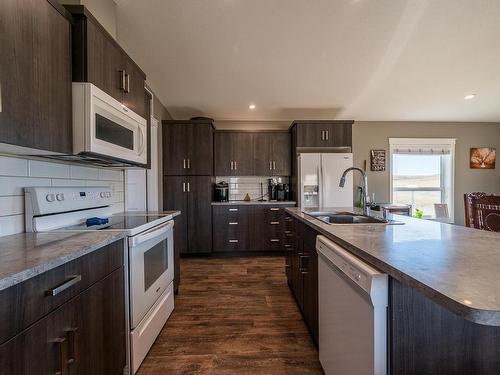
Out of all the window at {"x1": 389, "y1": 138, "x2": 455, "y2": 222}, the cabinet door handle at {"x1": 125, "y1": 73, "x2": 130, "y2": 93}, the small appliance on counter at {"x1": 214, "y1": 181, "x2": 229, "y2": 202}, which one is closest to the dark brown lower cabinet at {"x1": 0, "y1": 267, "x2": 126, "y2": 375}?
the cabinet door handle at {"x1": 125, "y1": 73, "x2": 130, "y2": 93}

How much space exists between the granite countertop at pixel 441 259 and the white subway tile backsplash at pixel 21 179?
161 centimetres

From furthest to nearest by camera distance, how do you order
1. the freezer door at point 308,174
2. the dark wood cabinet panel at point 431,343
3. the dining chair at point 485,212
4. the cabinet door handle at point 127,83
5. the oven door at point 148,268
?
1. the freezer door at point 308,174
2. the dining chair at point 485,212
3. the cabinet door handle at point 127,83
4. the oven door at point 148,268
5. the dark wood cabinet panel at point 431,343

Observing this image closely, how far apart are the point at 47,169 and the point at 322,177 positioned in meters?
3.29

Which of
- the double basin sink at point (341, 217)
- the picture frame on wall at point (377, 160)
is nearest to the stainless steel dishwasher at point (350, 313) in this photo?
the double basin sink at point (341, 217)

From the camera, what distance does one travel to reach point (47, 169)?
1376mm

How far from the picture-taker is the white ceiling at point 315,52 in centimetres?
186

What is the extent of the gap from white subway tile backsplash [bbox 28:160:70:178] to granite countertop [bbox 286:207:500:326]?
64.7 inches

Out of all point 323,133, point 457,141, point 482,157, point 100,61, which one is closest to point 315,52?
point 323,133

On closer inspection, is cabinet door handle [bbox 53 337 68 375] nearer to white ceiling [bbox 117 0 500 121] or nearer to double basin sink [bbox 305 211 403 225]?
double basin sink [bbox 305 211 403 225]

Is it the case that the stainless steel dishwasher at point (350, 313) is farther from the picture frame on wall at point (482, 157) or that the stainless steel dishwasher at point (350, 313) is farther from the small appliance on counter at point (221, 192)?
the picture frame on wall at point (482, 157)

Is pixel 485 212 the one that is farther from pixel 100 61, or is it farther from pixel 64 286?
pixel 100 61

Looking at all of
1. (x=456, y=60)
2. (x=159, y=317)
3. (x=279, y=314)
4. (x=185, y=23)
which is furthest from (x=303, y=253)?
(x=456, y=60)

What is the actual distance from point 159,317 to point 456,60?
12.7 feet

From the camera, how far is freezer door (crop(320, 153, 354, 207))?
3.68 meters
